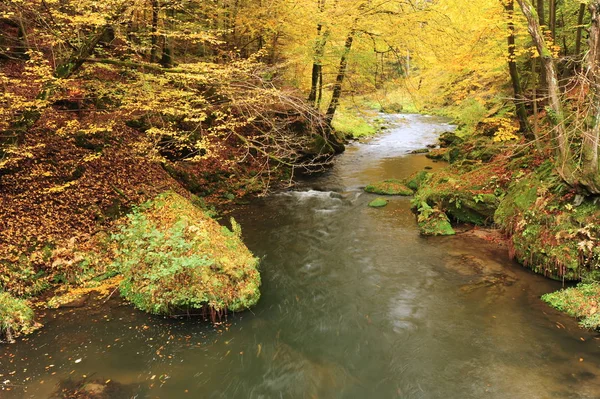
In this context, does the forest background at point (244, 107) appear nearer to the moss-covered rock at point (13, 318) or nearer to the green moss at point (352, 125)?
the moss-covered rock at point (13, 318)

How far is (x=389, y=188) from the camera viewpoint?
15062 millimetres

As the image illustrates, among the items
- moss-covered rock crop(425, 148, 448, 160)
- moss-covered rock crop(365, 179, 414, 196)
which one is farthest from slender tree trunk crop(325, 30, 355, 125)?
moss-covered rock crop(425, 148, 448, 160)

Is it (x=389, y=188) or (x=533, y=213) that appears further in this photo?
(x=389, y=188)

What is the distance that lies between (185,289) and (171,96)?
17.5 ft

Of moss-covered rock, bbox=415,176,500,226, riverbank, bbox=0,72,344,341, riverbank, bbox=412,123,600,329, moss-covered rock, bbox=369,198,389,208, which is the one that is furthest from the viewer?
moss-covered rock, bbox=369,198,389,208

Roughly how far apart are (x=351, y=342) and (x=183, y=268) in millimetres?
3365

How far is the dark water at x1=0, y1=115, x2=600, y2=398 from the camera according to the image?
5516mm

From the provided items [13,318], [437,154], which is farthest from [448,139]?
[13,318]

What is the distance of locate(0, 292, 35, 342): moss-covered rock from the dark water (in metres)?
0.28

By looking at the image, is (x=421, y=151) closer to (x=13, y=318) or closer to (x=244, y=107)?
(x=244, y=107)

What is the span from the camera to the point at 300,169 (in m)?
18.5

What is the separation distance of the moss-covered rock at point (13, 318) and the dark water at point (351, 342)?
0.91 ft

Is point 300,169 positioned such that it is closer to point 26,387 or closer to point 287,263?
point 287,263

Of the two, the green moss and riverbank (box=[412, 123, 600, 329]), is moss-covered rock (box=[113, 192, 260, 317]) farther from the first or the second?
the green moss
